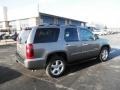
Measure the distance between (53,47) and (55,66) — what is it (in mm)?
762

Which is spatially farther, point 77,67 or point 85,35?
point 77,67

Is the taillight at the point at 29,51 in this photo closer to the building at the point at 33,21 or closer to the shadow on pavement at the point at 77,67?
the shadow on pavement at the point at 77,67

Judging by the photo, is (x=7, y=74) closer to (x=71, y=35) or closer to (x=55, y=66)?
(x=55, y=66)

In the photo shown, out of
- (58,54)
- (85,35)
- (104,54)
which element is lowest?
(104,54)

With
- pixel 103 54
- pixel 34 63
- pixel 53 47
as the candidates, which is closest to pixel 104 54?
pixel 103 54

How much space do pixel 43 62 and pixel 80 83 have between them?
57.3 inches

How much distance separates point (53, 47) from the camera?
21.6 feet

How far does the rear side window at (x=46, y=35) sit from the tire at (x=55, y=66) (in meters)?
0.71

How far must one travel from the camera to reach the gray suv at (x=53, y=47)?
20.4 ft

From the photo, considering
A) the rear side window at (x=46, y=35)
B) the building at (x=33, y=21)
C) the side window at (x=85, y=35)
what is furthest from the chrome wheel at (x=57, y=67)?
the building at (x=33, y=21)

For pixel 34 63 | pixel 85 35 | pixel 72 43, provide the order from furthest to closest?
pixel 85 35 < pixel 72 43 < pixel 34 63

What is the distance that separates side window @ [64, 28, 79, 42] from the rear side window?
16.8 inches

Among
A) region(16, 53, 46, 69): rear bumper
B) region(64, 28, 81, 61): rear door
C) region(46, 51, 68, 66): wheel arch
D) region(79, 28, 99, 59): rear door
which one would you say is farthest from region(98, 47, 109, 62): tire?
region(16, 53, 46, 69): rear bumper

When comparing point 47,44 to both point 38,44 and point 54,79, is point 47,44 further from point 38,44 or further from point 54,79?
point 54,79
